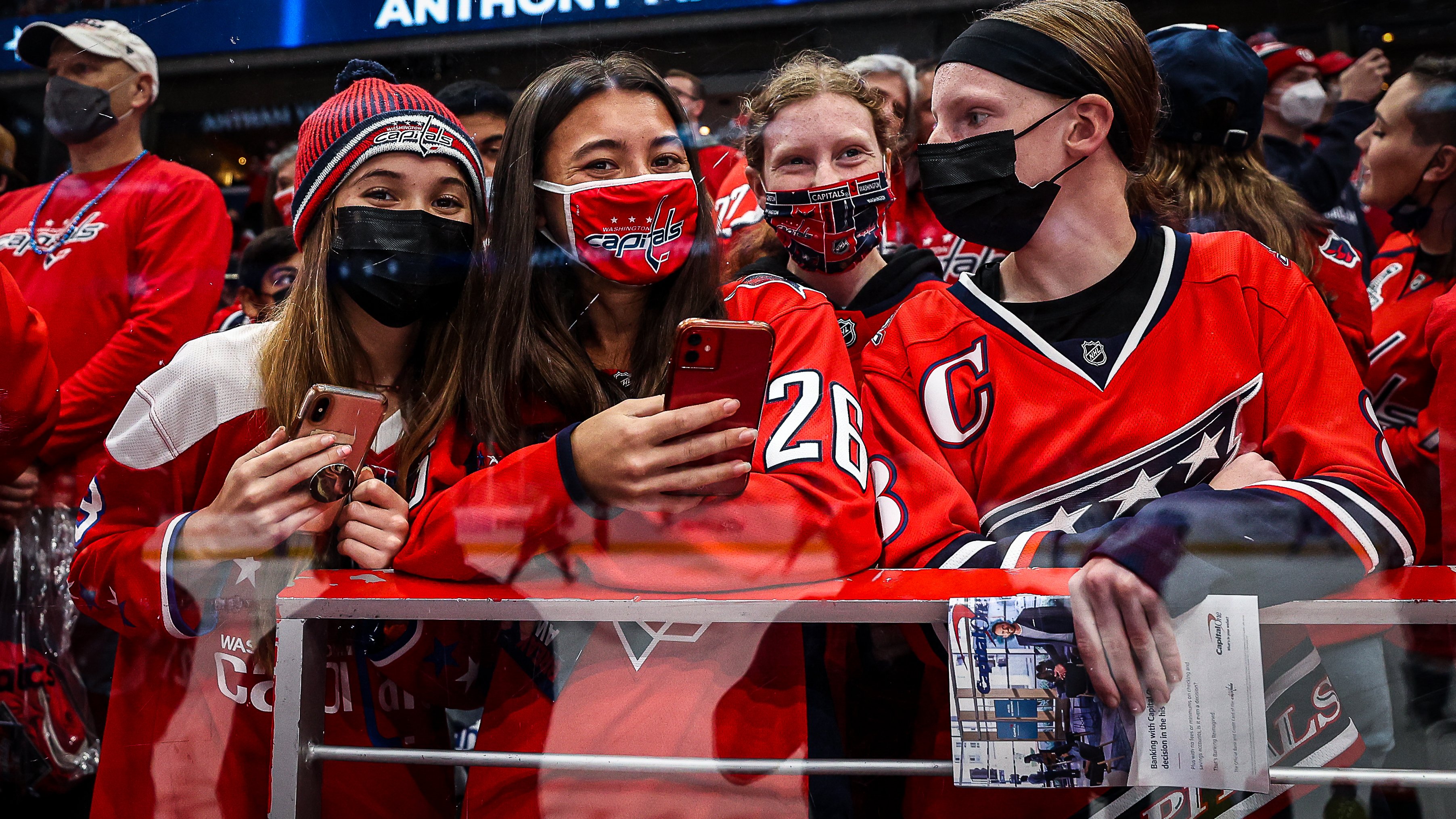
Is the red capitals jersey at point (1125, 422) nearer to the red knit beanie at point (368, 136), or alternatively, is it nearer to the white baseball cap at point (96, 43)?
the red knit beanie at point (368, 136)

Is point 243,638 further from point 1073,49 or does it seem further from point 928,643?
point 1073,49

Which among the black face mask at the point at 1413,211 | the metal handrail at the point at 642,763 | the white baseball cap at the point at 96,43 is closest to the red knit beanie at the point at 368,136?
the white baseball cap at the point at 96,43

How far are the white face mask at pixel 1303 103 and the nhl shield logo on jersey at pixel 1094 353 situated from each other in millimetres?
919

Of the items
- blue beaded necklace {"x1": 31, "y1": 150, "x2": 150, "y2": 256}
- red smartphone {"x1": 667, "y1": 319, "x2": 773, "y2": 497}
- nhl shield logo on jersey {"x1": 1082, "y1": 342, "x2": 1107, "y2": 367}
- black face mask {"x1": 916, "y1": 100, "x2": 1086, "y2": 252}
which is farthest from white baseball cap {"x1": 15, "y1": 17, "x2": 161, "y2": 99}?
nhl shield logo on jersey {"x1": 1082, "y1": 342, "x2": 1107, "y2": 367}

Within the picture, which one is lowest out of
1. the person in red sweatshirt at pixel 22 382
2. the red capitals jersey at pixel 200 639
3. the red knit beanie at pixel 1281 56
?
the red capitals jersey at pixel 200 639

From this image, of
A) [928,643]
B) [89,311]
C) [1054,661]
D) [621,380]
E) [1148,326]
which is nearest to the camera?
[1054,661]

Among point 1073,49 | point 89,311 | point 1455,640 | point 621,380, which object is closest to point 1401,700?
point 1455,640

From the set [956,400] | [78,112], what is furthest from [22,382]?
[956,400]

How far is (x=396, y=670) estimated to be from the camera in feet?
4.97

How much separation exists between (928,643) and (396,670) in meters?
0.81

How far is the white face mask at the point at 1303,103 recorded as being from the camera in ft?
6.39

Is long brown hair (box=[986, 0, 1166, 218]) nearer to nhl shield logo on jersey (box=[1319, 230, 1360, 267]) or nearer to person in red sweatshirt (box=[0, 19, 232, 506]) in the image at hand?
nhl shield logo on jersey (box=[1319, 230, 1360, 267])

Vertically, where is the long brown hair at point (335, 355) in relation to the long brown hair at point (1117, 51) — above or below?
below

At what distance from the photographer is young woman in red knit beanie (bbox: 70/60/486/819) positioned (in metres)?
1.50
